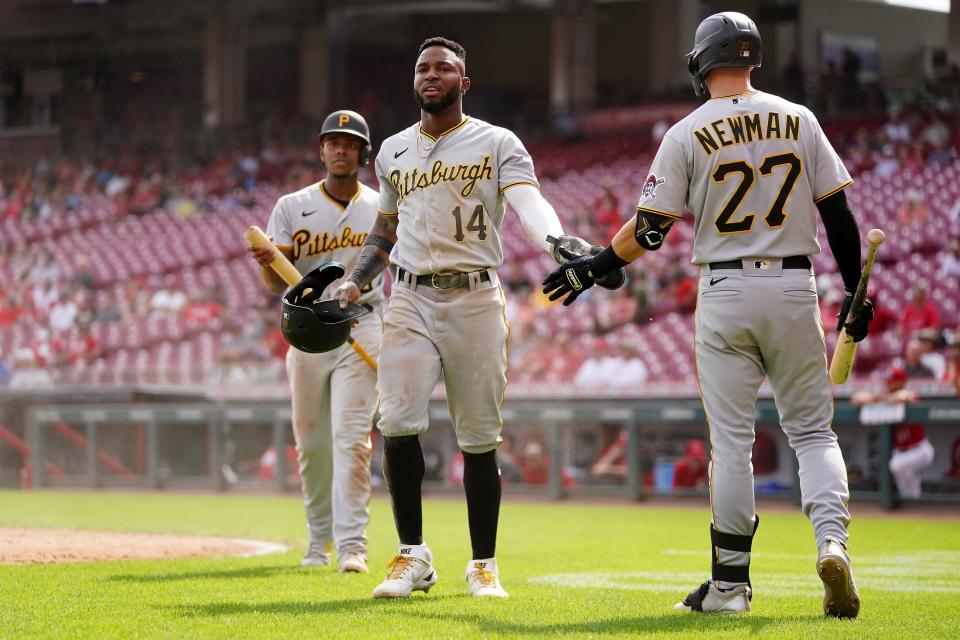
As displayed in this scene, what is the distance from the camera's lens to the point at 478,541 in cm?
502

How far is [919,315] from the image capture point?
12977 mm

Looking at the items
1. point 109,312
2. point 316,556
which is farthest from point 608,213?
point 316,556

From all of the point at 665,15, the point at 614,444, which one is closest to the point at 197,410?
the point at 614,444

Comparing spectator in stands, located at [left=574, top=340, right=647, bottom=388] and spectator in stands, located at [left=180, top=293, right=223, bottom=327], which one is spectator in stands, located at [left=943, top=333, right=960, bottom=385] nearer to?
spectator in stands, located at [left=574, top=340, right=647, bottom=388]

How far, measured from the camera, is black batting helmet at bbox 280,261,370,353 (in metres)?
5.19

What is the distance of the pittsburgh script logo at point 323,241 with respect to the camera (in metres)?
6.52

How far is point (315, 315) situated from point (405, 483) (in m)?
0.77

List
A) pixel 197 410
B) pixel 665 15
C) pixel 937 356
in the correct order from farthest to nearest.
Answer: pixel 665 15, pixel 197 410, pixel 937 356

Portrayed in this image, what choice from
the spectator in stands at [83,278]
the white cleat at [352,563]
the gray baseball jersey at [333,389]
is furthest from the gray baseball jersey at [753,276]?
the spectator in stands at [83,278]

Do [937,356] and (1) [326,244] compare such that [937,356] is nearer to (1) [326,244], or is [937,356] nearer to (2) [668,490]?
(2) [668,490]

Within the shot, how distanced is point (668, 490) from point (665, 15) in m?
16.5

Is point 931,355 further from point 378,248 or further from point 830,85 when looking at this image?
point 830,85

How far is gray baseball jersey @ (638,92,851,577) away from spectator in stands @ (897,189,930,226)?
11.6m

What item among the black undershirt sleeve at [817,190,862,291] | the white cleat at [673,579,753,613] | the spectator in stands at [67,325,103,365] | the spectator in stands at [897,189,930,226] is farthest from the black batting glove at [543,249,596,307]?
the spectator in stands at [67,325,103,365]
